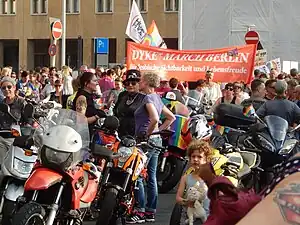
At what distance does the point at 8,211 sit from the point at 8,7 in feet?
175

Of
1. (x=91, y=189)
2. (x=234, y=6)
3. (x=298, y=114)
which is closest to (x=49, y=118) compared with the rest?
(x=91, y=189)

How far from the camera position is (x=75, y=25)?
186 feet

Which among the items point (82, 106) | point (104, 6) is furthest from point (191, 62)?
point (104, 6)

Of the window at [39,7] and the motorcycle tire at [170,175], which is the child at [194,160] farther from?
the window at [39,7]

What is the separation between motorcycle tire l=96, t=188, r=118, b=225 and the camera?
7664mm

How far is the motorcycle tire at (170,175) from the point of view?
11016mm

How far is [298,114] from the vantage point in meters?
10.4

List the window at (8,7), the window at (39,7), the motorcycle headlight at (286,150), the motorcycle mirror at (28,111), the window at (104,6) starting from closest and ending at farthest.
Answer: the motorcycle headlight at (286,150) < the motorcycle mirror at (28,111) < the window at (104,6) < the window at (39,7) < the window at (8,7)

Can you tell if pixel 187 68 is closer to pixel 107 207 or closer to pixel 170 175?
pixel 170 175

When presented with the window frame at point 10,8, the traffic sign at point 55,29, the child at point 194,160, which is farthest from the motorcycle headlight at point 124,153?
the window frame at point 10,8

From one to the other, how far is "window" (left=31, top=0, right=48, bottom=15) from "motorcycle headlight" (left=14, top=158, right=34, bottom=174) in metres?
50.9

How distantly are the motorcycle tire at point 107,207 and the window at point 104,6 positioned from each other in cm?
4930

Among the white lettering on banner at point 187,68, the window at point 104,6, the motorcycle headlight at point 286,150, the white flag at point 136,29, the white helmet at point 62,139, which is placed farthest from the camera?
the window at point 104,6

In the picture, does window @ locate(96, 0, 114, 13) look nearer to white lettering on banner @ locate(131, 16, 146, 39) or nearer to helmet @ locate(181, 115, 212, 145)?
white lettering on banner @ locate(131, 16, 146, 39)
